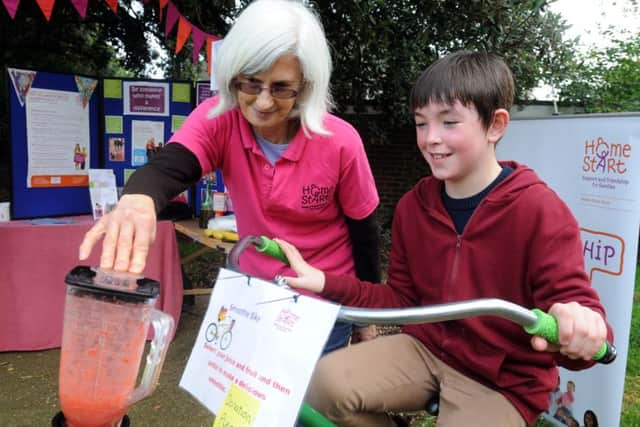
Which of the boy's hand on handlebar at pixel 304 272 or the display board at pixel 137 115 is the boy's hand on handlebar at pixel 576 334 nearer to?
the boy's hand on handlebar at pixel 304 272

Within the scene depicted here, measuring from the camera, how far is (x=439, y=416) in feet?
5.08

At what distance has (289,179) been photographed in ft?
5.95

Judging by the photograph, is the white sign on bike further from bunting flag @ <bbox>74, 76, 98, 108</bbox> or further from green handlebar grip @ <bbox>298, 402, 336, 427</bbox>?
bunting flag @ <bbox>74, 76, 98, 108</bbox>

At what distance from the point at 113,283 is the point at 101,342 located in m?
0.12

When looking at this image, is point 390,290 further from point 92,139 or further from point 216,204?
point 92,139

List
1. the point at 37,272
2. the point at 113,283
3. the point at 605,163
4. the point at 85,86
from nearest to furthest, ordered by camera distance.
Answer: the point at 113,283
the point at 605,163
the point at 37,272
the point at 85,86

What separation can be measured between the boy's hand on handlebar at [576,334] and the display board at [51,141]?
13.2 feet

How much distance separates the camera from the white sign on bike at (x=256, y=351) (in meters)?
1.10

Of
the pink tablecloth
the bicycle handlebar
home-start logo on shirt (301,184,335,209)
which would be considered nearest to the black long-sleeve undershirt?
home-start logo on shirt (301,184,335,209)

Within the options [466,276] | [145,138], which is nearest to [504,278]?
[466,276]

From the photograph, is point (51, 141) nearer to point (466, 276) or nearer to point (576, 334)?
point (466, 276)

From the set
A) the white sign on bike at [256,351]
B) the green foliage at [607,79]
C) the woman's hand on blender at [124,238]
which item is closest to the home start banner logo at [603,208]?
the white sign on bike at [256,351]

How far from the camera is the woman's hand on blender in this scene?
1.05 m

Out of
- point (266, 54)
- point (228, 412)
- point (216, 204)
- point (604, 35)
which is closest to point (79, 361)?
point (228, 412)
